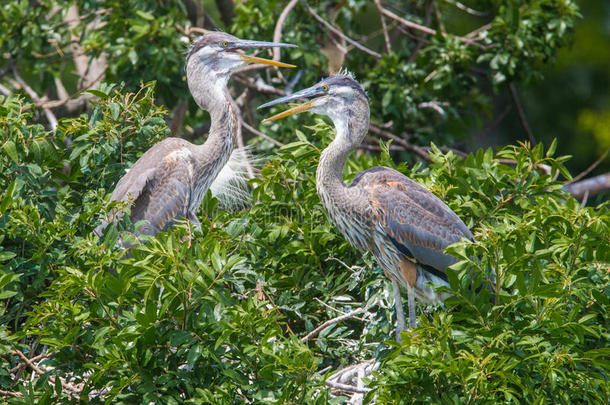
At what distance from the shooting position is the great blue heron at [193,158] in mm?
5090

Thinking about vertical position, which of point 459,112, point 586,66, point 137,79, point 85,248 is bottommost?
point 586,66

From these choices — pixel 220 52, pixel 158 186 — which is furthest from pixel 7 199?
pixel 220 52

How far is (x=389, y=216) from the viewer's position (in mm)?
4672

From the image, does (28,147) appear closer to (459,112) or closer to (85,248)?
(85,248)

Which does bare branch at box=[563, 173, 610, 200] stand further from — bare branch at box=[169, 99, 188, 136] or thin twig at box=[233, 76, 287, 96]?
bare branch at box=[169, 99, 188, 136]

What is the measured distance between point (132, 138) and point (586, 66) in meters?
9.23

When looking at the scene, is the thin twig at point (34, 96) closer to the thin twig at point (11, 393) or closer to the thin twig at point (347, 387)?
the thin twig at point (11, 393)

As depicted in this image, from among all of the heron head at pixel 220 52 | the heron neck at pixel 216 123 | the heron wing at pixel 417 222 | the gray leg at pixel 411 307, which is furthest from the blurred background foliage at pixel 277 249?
the heron head at pixel 220 52

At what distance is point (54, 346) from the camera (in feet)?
11.9

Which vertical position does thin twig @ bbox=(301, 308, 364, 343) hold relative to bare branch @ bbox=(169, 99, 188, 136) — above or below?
above

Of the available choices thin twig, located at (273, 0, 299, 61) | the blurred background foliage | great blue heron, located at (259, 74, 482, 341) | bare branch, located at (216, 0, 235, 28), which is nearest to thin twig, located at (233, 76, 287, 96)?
the blurred background foliage

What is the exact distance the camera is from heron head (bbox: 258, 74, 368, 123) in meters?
4.98

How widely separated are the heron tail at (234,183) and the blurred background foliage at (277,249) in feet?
1.02

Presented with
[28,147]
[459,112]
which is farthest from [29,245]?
[459,112]
